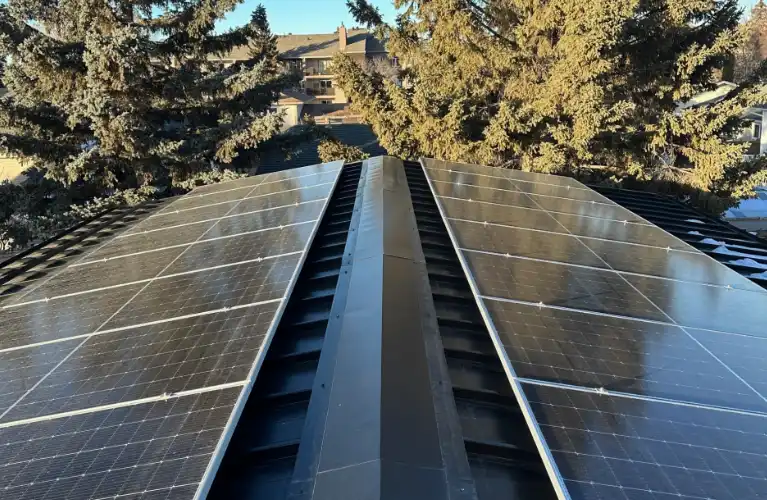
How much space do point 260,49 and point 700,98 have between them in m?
28.3

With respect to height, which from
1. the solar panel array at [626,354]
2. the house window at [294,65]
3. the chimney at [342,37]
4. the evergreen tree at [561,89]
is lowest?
the solar panel array at [626,354]

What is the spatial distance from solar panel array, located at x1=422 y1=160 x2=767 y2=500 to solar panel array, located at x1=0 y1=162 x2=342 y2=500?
2.20 meters

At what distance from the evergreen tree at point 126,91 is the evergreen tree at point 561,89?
4907 mm

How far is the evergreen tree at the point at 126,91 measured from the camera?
57.7ft

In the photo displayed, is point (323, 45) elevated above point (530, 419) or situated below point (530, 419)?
above

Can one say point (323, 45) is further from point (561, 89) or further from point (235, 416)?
point (235, 416)

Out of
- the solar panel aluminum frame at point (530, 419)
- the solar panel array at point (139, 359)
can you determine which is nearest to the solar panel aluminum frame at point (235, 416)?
the solar panel array at point (139, 359)

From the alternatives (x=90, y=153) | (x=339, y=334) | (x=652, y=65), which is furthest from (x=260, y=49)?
(x=339, y=334)

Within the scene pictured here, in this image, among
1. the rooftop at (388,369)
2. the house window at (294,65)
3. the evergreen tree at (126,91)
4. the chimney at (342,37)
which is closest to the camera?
the rooftop at (388,369)

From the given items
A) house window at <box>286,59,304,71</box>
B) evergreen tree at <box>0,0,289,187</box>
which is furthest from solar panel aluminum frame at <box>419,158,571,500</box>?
house window at <box>286,59,304,71</box>

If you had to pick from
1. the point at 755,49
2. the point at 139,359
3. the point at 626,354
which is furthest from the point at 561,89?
the point at 755,49

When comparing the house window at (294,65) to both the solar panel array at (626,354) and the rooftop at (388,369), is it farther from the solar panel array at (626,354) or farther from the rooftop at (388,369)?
the solar panel array at (626,354)

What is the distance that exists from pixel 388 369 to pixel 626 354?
205 centimetres

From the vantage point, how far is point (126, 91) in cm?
1816
